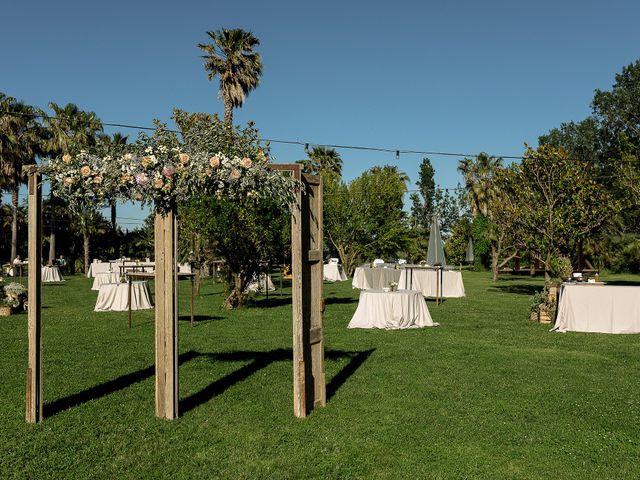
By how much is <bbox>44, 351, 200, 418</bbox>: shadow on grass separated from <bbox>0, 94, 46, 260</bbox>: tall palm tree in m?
30.3

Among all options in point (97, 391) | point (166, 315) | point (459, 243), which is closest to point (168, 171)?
point (166, 315)

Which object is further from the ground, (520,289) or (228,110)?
(228,110)

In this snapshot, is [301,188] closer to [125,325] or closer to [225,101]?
[125,325]

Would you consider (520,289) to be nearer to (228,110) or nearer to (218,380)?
(228,110)

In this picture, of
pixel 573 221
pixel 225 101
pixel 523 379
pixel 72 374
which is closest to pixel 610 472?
pixel 523 379

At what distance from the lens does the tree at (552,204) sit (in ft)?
70.2

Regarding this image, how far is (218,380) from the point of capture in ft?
26.1

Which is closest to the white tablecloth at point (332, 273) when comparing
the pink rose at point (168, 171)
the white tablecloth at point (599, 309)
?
the white tablecloth at point (599, 309)

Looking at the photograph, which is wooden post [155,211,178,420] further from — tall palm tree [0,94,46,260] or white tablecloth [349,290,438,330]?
tall palm tree [0,94,46,260]

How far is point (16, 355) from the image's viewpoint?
9930 millimetres

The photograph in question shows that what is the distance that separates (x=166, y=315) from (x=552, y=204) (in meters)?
18.7

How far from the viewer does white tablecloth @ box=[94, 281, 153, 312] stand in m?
16.9

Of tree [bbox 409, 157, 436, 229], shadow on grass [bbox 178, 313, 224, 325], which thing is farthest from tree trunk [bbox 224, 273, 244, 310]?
tree [bbox 409, 157, 436, 229]

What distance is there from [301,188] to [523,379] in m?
4.18
